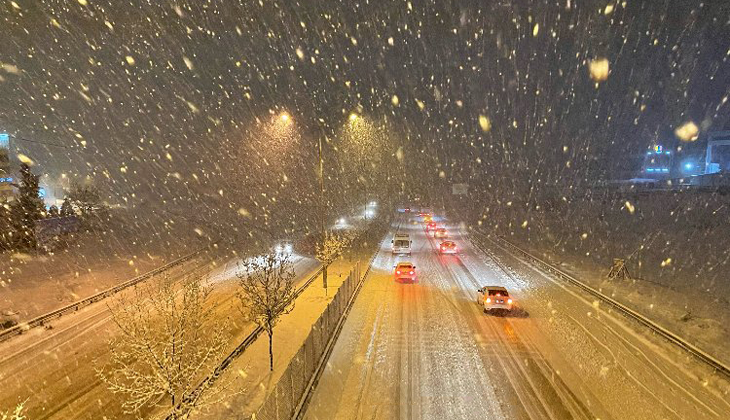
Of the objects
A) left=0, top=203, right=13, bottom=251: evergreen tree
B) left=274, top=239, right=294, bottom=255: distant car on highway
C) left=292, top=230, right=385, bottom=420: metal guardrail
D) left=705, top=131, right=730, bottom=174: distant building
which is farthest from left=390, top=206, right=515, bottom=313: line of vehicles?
left=705, top=131, right=730, bottom=174: distant building

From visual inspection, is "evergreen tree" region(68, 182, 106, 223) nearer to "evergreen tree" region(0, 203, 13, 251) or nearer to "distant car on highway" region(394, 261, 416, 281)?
"evergreen tree" region(0, 203, 13, 251)

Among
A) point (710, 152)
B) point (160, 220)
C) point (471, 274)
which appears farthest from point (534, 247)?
point (710, 152)

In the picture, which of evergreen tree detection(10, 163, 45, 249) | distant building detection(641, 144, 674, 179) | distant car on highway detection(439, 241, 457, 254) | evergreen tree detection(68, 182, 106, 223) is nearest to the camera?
evergreen tree detection(10, 163, 45, 249)

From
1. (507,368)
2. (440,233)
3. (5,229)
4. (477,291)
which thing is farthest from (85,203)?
(507,368)

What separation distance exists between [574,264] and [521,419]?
2203 cm

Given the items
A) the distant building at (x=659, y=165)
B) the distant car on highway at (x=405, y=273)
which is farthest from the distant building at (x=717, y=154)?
the distant car on highway at (x=405, y=273)

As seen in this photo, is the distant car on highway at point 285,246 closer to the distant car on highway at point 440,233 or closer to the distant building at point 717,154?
the distant car on highway at point 440,233

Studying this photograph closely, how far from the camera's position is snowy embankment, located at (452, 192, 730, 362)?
1786cm

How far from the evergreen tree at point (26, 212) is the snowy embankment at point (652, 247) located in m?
39.0

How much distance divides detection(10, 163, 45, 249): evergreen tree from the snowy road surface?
28322 millimetres

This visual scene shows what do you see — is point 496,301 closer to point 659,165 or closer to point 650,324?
point 650,324

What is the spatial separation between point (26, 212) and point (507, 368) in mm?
38130

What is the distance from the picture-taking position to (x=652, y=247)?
1400 inches

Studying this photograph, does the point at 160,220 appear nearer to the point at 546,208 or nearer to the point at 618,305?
the point at 618,305
